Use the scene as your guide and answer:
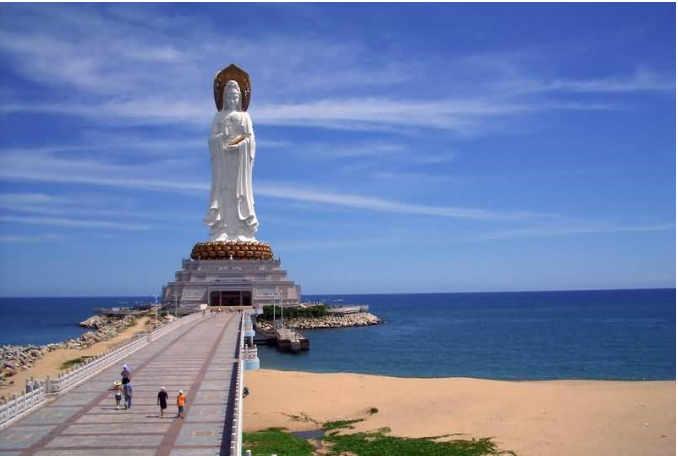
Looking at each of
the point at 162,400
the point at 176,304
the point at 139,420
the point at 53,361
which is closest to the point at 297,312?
the point at 176,304

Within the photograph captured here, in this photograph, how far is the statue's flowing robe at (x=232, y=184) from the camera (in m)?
51.8

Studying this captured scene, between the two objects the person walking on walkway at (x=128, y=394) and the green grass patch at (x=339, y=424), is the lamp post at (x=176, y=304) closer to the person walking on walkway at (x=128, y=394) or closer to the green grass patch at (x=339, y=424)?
the green grass patch at (x=339, y=424)

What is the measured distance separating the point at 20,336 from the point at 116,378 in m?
45.3

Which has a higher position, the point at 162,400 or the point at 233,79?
the point at 233,79

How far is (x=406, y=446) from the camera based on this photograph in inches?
598

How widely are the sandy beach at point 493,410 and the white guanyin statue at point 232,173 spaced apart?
27.3 metres

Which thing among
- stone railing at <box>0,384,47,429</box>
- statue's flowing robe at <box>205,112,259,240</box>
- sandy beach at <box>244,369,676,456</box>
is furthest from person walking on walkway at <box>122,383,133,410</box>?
statue's flowing robe at <box>205,112,259,240</box>

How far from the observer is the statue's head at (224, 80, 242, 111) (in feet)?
171

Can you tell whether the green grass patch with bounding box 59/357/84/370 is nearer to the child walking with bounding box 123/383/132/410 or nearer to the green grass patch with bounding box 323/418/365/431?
the green grass patch with bounding box 323/418/365/431

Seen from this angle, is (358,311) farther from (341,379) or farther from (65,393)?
(65,393)

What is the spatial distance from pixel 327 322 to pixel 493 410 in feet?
110

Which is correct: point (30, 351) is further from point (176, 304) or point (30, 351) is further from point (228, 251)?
point (228, 251)

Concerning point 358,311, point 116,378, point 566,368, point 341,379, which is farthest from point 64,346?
point 358,311

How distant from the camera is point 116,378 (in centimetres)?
1775
